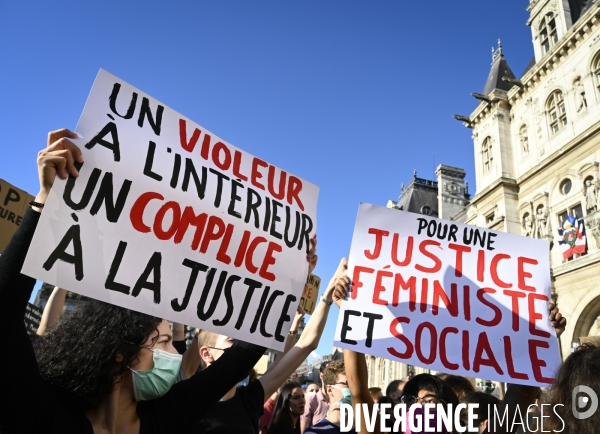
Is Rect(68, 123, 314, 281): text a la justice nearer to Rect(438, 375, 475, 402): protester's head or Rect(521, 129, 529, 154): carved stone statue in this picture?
Rect(438, 375, 475, 402): protester's head

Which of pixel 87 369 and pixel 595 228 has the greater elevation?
pixel 595 228

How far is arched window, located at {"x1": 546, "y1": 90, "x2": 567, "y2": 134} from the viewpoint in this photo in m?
19.0

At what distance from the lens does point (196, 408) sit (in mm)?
1992

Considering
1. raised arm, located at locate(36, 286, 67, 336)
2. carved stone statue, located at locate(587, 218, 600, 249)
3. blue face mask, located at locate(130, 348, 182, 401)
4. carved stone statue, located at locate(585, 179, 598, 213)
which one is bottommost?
blue face mask, located at locate(130, 348, 182, 401)

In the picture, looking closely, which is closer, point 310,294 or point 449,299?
point 449,299

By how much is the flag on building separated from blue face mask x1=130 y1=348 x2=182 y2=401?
59.3ft

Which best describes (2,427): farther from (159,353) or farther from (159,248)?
(159,248)

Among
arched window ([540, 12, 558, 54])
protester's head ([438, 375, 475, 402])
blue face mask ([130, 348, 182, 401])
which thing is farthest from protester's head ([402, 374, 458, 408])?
arched window ([540, 12, 558, 54])

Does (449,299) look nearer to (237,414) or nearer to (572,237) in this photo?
(237,414)

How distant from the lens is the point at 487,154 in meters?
23.7

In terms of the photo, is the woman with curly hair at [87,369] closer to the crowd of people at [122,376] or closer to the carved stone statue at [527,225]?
the crowd of people at [122,376]

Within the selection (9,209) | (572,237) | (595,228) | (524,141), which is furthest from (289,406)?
(524,141)

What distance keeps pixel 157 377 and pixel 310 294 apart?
15.8 ft

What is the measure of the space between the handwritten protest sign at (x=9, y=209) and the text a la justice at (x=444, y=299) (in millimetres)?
4093
